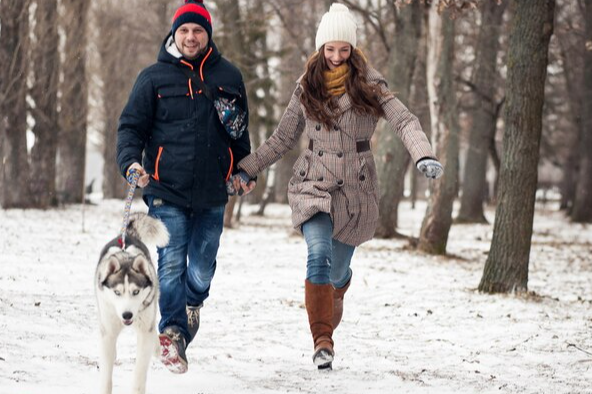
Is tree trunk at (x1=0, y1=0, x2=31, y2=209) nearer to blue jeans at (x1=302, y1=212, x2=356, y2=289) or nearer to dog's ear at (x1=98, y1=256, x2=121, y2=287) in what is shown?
blue jeans at (x1=302, y1=212, x2=356, y2=289)

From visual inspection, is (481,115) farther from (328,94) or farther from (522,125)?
(328,94)

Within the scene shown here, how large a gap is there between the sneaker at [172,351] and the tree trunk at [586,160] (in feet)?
70.4

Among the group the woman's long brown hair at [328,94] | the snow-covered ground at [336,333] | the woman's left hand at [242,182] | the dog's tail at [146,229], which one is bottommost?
the snow-covered ground at [336,333]

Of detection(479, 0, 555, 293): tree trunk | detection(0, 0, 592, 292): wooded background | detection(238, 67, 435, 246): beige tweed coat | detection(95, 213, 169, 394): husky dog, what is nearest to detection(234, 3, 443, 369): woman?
detection(238, 67, 435, 246): beige tweed coat

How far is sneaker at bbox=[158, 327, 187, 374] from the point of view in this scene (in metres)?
4.94

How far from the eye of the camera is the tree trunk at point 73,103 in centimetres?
2266

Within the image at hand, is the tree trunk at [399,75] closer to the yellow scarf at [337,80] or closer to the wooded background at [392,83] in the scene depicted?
the wooded background at [392,83]

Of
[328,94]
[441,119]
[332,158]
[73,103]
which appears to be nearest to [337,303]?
[332,158]

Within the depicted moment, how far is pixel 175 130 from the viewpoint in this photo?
16.6 feet

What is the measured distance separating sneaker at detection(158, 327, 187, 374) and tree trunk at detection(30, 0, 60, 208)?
57.2 ft

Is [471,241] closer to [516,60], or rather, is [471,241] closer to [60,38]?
[516,60]

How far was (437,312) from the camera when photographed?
8.20m

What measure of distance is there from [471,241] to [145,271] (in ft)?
46.3

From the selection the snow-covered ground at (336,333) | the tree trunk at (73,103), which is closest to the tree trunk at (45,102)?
the tree trunk at (73,103)
